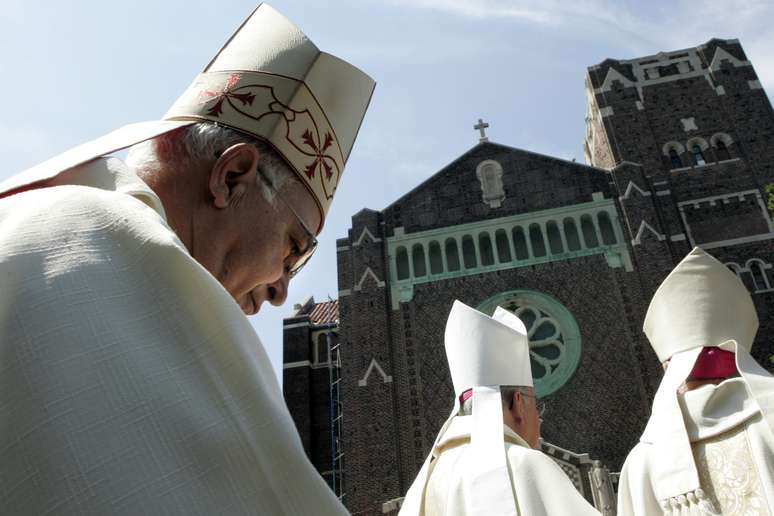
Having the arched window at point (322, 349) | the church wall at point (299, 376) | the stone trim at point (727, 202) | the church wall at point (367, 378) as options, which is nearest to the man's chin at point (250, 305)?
the church wall at point (367, 378)

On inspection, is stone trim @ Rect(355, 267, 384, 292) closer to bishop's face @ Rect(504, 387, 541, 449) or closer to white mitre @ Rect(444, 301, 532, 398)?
white mitre @ Rect(444, 301, 532, 398)

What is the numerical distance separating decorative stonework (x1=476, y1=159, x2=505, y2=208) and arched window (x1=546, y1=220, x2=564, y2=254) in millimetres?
1475

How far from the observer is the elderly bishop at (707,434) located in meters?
4.50

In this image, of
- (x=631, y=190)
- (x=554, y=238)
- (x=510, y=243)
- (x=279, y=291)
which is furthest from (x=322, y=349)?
(x=279, y=291)

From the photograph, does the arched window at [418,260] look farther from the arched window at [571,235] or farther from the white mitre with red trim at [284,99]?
the white mitre with red trim at [284,99]

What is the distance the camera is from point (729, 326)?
5.71 metres

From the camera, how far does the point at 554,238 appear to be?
661 inches

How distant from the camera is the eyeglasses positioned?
161 centimetres

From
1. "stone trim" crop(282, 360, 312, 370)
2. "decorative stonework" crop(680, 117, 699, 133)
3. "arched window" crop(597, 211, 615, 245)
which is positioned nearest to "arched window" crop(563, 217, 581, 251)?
"arched window" crop(597, 211, 615, 245)

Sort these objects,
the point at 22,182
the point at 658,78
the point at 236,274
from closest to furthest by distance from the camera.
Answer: the point at 22,182 < the point at 236,274 < the point at 658,78

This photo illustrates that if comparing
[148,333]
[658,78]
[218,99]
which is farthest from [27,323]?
[658,78]

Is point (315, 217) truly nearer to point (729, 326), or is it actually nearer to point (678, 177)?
point (729, 326)

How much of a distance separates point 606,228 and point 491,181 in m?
3.33

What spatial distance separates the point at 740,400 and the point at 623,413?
9.82m
